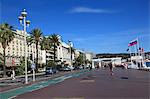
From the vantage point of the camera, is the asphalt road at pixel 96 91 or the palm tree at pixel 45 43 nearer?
the asphalt road at pixel 96 91

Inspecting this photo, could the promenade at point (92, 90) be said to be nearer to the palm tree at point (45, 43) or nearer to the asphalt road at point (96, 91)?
the asphalt road at point (96, 91)

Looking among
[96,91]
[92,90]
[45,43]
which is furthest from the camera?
[45,43]

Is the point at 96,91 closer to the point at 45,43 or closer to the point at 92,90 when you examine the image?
the point at 92,90

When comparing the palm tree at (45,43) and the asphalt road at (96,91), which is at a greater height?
the palm tree at (45,43)

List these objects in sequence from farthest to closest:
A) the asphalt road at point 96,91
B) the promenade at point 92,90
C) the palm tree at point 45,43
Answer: the palm tree at point 45,43 < the promenade at point 92,90 < the asphalt road at point 96,91

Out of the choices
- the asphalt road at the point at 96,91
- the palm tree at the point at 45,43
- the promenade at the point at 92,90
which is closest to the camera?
the asphalt road at the point at 96,91

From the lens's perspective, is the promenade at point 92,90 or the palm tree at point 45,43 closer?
the promenade at point 92,90

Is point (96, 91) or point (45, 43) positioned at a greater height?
point (45, 43)

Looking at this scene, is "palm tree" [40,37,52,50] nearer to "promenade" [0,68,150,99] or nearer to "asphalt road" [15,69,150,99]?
"promenade" [0,68,150,99]

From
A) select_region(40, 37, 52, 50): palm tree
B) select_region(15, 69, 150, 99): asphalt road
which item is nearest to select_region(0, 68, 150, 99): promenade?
select_region(15, 69, 150, 99): asphalt road

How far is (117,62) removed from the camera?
14788cm

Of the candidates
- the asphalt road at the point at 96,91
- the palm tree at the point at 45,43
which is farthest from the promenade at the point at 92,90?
the palm tree at the point at 45,43

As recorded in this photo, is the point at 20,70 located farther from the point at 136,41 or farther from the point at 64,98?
the point at 64,98

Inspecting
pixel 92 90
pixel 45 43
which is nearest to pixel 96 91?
pixel 92 90
